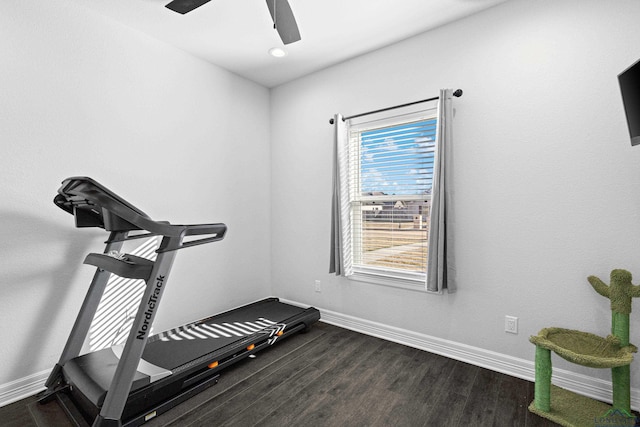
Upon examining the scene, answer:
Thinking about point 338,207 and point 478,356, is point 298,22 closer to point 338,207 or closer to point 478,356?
point 338,207

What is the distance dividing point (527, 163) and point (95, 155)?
10.6 ft

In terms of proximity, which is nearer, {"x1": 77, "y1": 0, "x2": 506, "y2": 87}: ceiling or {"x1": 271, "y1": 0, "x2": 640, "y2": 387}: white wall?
{"x1": 271, "y1": 0, "x2": 640, "y2": 387}: white wall

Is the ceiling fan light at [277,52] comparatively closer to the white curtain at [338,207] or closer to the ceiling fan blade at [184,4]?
the white curtain at [338,207]

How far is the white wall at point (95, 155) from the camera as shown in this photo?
204 cm

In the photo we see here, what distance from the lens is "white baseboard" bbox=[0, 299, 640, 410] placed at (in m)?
1.97

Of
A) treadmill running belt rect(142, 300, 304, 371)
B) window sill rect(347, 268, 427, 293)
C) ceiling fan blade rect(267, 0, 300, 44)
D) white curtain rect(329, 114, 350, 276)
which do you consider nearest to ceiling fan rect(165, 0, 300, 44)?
ceiling fan blade rect(267, 0, 300, 44)

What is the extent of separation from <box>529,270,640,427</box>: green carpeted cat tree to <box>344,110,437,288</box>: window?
1.05 meters

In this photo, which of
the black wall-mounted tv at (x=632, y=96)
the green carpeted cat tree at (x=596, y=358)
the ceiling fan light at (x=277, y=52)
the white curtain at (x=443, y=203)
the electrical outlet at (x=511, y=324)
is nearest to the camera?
the black wall-mounted tv at (x=632, y=96)

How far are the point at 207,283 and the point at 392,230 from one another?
6.33 feet

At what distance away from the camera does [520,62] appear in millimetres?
2242

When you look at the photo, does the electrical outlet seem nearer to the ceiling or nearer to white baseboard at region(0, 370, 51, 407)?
the ceiling

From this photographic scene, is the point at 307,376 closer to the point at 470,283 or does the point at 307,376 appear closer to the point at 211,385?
the point at 211,385

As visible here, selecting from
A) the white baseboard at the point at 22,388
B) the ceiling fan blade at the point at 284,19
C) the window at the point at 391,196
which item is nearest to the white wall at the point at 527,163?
the window at the point at 391,196

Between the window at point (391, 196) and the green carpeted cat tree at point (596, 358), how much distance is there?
1.05 metres
